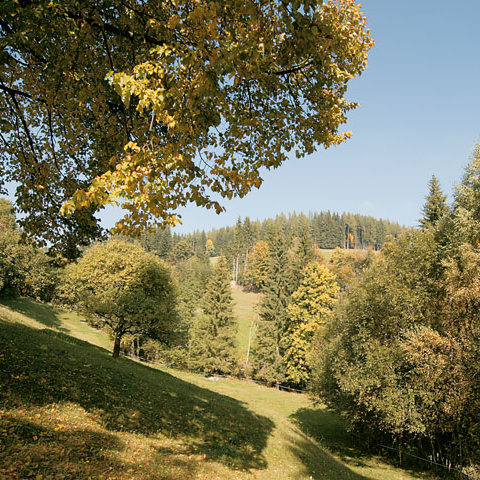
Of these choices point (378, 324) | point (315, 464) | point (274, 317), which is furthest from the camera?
point (274, 317)

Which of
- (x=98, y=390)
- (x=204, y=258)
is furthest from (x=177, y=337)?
(x=204, y=258)

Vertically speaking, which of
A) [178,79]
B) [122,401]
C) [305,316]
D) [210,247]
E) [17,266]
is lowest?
[122,401]

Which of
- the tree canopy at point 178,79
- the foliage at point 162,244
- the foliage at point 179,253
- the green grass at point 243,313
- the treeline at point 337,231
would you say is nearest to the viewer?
the tree canopy at point 178,79

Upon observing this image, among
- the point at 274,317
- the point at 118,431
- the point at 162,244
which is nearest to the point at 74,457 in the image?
the point at 118,431

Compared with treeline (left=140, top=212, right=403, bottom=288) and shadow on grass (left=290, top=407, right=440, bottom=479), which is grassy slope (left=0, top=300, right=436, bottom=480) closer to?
shadow on grass (left=290, top=407, right=440, bottom=479)

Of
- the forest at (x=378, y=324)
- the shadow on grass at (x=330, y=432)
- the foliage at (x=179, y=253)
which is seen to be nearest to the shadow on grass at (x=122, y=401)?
the forest at (x=378, y=324)

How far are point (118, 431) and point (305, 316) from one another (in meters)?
32.5

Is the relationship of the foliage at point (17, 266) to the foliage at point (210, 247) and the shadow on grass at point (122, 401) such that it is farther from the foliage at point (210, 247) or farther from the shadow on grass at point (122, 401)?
the foliage at point (210, 247)

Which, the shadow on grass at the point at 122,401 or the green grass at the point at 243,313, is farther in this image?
the green grass at the point at 243,313

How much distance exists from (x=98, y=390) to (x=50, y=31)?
918cm

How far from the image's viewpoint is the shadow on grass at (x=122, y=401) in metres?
7.36

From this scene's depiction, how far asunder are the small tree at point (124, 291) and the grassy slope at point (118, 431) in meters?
8.64

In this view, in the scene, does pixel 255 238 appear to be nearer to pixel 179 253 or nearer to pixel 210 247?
pixel 179 253

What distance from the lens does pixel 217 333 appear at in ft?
132
